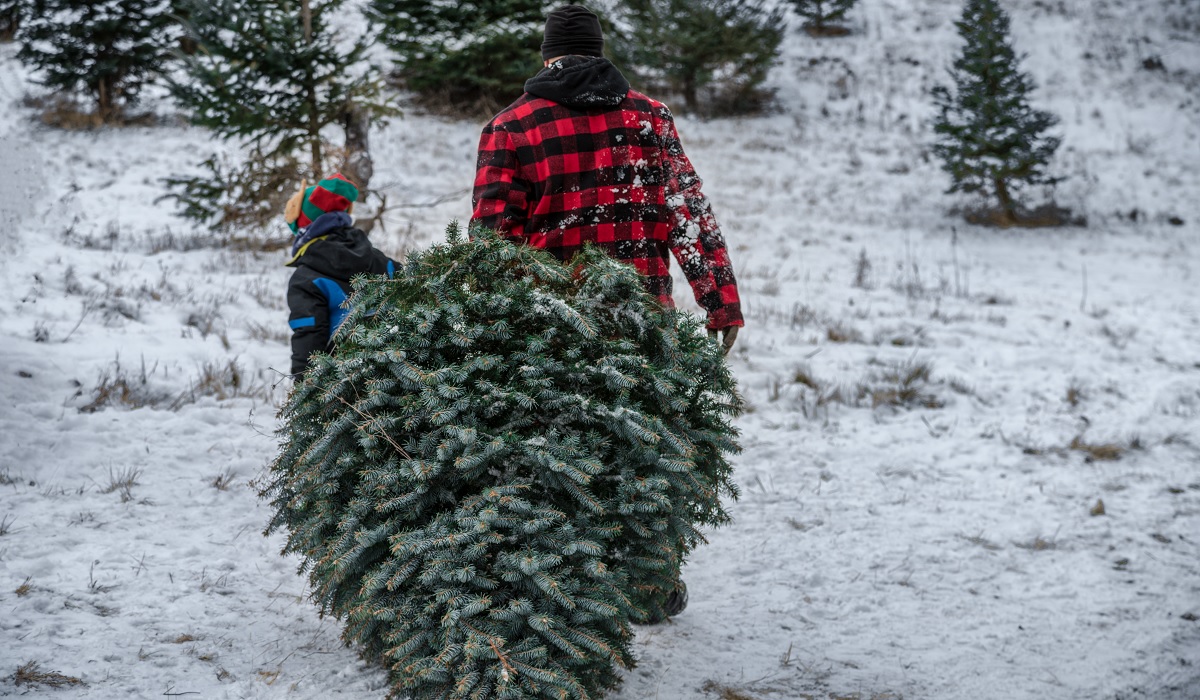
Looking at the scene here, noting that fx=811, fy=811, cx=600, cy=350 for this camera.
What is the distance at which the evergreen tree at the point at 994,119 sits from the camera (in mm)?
13508

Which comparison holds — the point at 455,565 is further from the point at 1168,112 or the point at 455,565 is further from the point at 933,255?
the point at 1168,112

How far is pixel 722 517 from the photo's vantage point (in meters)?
2.71

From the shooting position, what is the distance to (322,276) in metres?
3.77

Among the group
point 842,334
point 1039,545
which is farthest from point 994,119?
point 1039,545

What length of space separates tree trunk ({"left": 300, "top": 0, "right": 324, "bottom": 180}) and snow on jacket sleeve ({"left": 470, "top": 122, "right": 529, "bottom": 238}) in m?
6.62

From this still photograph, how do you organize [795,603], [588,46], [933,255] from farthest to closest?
[933,255] < [795,603] < [588,46]

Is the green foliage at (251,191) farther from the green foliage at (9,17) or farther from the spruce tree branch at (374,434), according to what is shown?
the green foliage at (9,17)

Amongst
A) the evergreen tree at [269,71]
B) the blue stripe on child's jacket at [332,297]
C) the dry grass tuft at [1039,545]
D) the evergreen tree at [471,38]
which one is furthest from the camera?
the evergreen tree at [471,38]

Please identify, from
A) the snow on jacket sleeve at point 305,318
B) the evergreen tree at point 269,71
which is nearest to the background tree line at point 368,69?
the evergreen tree at point 269,71

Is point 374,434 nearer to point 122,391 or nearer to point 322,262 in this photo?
point 322,262

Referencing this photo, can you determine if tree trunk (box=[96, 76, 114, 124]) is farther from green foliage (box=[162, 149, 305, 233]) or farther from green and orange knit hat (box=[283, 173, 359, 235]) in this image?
green and orange knit hat (box=[283, 173, 359, 235])

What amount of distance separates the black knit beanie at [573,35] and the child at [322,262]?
1307 millimetres

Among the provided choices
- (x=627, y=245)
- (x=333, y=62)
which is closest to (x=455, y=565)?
(x=627, y=245)

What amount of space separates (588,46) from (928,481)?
3.59m
